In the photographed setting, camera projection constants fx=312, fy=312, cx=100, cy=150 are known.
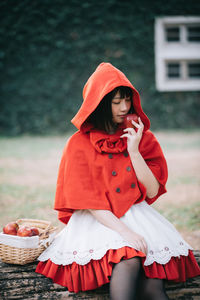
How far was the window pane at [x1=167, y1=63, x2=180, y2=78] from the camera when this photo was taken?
11758mm

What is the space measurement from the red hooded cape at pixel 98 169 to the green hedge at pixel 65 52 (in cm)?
905

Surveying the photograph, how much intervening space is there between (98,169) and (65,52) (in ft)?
31.6

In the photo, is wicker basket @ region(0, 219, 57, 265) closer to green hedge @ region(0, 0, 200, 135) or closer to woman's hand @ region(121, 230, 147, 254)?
woman's hand @ region(121, 230, 147, 254)

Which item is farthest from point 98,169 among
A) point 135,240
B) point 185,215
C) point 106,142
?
point 185,215

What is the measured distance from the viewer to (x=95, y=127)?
230 centimetres

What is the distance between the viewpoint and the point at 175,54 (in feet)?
37.7

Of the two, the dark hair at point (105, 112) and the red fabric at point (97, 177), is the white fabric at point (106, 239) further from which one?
the dark hair at point (105, 112)

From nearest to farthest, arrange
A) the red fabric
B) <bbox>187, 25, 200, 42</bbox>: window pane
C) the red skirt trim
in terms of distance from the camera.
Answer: the red skirt trim → the red fabric → <bbox>187, 25, 200, 42</bbox>: window pane

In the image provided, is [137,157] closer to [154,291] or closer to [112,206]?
[112,206]

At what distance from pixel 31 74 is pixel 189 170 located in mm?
6919

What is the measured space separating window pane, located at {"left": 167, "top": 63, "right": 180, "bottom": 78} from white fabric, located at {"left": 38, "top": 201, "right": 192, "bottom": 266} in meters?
10.4

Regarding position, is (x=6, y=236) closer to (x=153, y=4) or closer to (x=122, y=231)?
(x=122, y=231)

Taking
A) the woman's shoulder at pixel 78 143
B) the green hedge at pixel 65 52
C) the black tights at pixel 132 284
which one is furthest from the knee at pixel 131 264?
the green hedge at pixel 65 52

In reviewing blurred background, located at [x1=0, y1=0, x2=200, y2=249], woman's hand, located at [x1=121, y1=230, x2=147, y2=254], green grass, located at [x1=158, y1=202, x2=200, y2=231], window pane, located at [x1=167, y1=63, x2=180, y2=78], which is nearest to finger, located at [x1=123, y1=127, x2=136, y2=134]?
woman's hand, located at [x1=121, y1=230, x2=147, y2=254]
